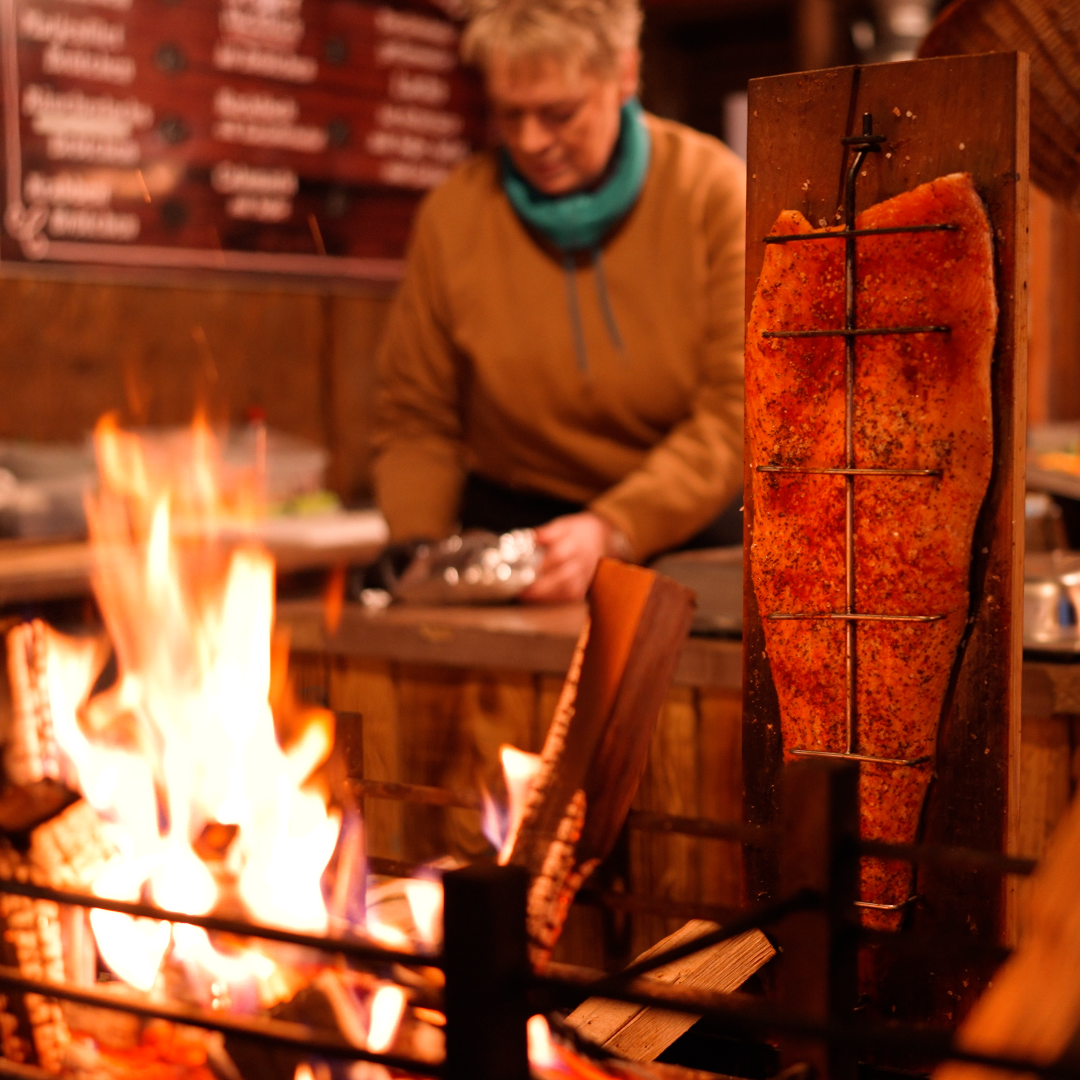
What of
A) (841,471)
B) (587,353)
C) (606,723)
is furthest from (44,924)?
(587,353)

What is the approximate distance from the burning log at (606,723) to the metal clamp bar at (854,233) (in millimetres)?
338

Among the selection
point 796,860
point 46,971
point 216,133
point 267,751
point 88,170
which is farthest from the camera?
point 216,133

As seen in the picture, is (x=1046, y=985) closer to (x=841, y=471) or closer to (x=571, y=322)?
(x=841, y=471)

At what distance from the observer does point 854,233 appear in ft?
4.00

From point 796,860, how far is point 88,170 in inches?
134

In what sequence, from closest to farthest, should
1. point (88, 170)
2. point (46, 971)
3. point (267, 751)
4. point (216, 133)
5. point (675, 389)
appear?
point (46, 971) → point (267, 751) → point (675, 389) → point (88, 170) → point (216, 133)

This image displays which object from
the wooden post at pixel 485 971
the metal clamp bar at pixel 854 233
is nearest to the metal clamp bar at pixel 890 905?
the wooden post at pixel 485 971

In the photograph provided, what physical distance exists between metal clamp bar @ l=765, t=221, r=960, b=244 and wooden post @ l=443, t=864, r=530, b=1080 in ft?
2.19

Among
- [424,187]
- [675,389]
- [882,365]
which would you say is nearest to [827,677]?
[882,365]

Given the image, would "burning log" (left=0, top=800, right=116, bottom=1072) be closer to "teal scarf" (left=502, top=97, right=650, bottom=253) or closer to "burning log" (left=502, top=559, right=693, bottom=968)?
"burning log" (left=502, top=559, right=693, bottom=968)

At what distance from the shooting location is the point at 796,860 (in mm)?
1002

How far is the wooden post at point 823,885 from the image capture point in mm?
977

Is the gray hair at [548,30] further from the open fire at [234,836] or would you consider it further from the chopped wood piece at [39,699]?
the chopped wood piece at [39,699]

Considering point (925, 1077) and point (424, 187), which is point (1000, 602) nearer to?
point (925, 1077)
